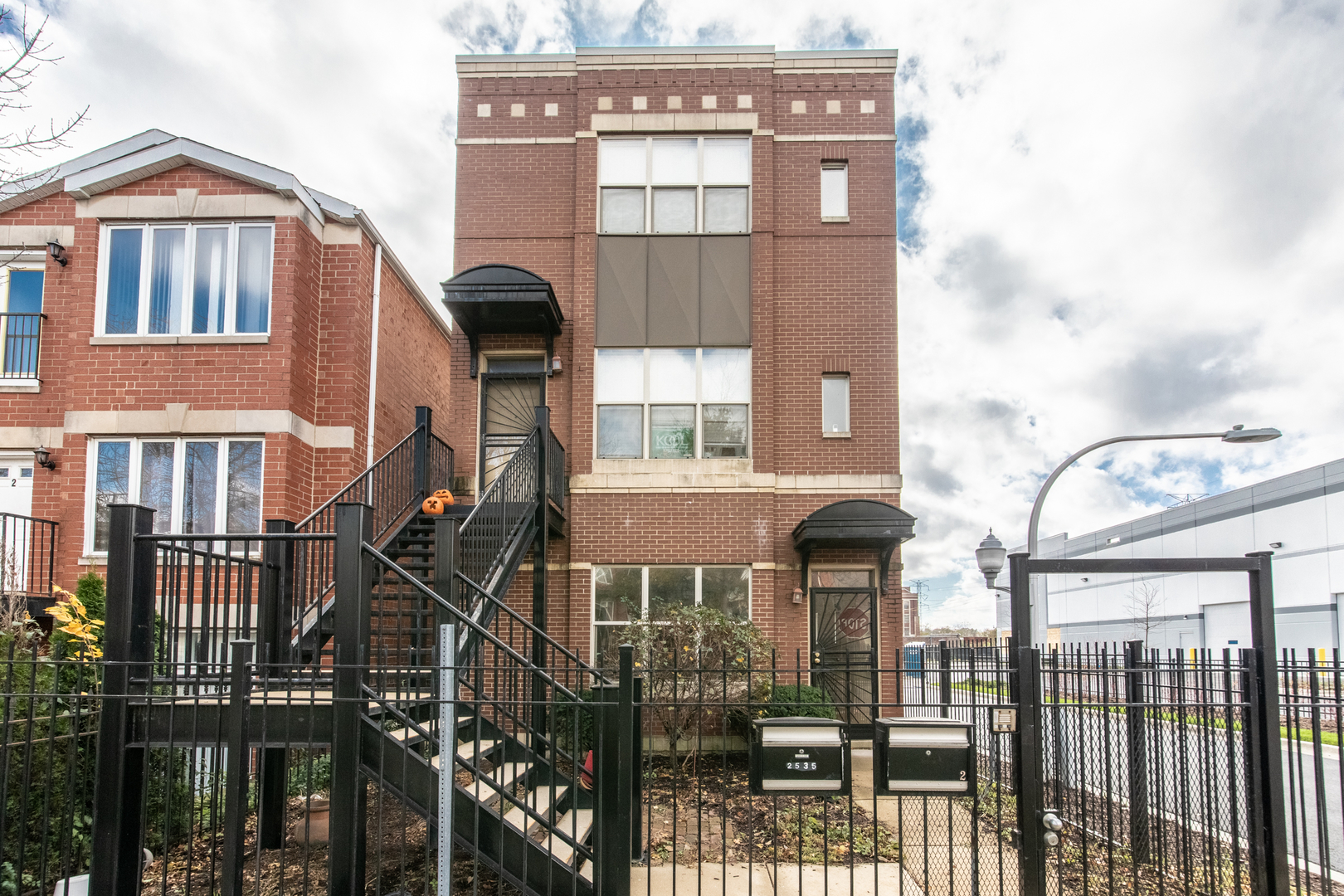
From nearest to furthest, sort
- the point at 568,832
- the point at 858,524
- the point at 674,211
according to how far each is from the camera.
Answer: the point at 568,832 → the point at 858,524 → the point at 674,211

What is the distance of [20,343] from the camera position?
1246cm

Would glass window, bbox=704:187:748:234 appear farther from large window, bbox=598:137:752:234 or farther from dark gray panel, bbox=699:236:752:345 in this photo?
dark gray panel, bbox=699:236:752:345

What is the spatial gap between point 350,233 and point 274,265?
134cm

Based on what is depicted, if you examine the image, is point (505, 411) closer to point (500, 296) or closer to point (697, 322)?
point (500, 296)

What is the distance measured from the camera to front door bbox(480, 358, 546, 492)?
13625mm

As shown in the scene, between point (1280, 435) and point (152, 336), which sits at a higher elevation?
point (152, 336)

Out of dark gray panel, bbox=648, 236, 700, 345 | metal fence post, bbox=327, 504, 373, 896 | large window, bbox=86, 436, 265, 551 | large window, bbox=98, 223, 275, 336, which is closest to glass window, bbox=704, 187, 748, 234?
dark gray panel, bbox=648, 236, 700, 345

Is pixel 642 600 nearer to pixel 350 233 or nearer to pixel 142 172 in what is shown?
pixel 350 233

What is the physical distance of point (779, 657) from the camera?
1273cm

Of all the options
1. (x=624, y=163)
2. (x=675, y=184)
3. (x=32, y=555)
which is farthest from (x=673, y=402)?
(x=32, y=555)

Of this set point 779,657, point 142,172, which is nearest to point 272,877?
point 779,657

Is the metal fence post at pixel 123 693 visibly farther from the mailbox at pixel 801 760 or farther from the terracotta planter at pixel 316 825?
the mailbox at pixel 801 760

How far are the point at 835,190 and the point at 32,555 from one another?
1302cm

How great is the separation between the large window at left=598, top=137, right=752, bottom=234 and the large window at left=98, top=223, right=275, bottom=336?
534cm
